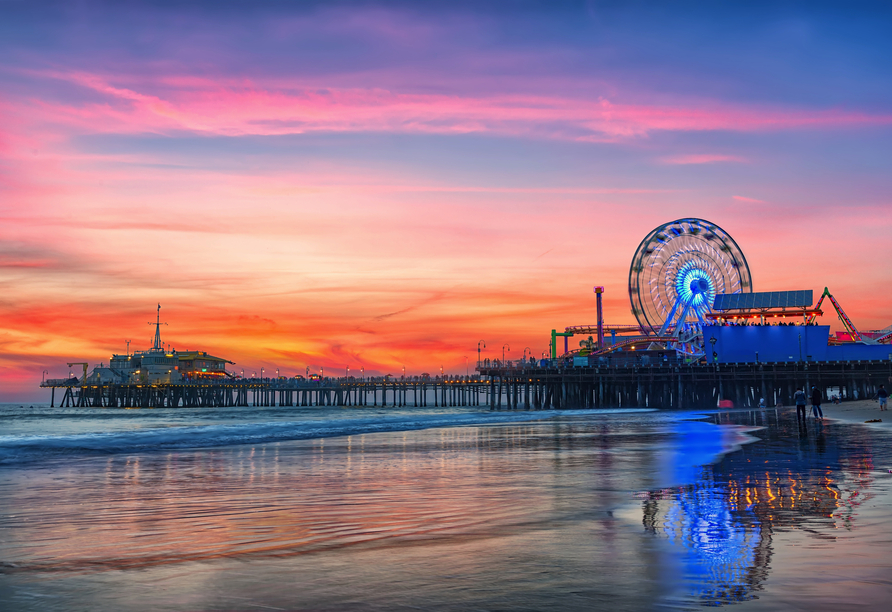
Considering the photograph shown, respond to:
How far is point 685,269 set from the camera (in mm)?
90312

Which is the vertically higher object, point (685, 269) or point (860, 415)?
point (685, 269)

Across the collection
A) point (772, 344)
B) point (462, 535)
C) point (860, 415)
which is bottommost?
point (462, 535)

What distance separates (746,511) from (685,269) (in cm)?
8562

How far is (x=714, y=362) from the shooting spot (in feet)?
280

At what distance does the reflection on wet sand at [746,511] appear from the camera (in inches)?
232

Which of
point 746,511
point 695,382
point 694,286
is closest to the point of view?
point 746,511

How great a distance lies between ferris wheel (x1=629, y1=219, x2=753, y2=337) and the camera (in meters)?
88.8

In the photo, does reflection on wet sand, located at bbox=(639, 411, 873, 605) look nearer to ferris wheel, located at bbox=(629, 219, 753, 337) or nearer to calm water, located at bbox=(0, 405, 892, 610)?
calm water, located at bbox=(0, 405, 892, 610)

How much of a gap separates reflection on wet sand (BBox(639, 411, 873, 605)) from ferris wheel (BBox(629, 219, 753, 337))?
7507 centimetres

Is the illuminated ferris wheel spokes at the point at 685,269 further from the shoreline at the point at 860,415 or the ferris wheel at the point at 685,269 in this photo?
the shoreline at the point at 860,415

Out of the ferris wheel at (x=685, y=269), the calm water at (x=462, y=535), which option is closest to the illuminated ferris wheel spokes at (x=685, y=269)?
the ferris wheel at (x=685, y=269)

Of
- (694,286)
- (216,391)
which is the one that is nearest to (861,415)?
(694,286)

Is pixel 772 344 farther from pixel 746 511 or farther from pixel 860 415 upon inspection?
pixel 746 511

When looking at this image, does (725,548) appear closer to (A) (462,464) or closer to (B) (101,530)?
Result: (B) (101,530)
